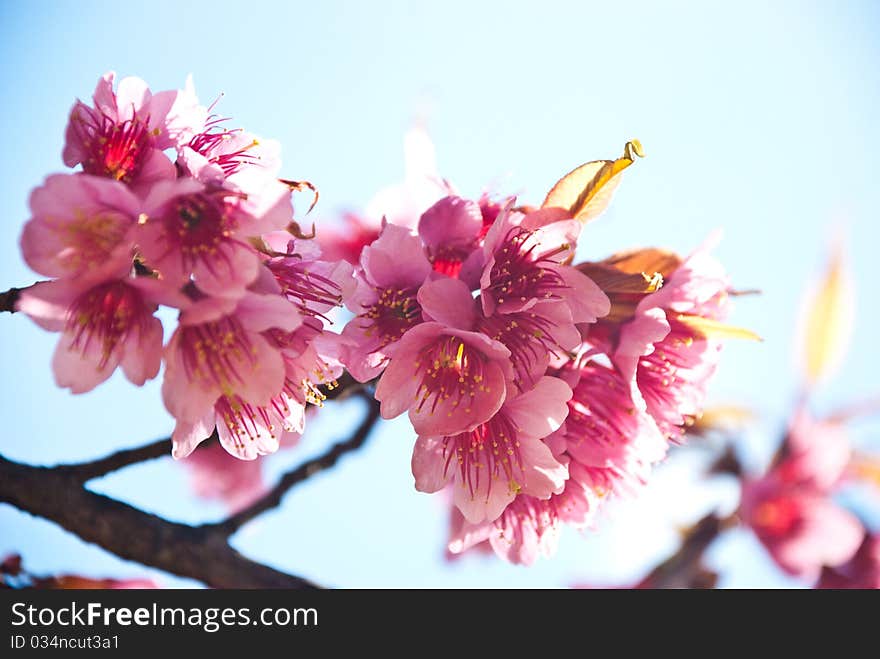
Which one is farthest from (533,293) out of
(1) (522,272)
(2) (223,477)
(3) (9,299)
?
(2) (223,477)

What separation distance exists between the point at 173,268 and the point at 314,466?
0.70 m

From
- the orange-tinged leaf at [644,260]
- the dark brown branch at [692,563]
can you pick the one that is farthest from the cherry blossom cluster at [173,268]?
the dark brown branch at [692,563]

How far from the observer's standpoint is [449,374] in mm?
881

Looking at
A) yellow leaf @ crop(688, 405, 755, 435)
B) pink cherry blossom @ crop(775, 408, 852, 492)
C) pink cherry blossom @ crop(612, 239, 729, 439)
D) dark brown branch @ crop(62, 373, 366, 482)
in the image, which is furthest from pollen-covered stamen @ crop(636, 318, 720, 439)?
pink cherry blossom @ crop(775, 408, 852, 492)

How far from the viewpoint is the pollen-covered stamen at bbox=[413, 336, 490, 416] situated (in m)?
0.87

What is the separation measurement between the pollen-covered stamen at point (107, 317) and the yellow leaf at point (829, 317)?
224cm

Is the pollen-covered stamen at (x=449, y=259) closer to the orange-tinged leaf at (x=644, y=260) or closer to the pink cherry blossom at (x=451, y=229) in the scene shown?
the pink cherry blossom at (x=451, y=229)

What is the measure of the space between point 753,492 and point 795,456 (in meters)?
0.24

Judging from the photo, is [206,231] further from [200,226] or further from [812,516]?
[812,516]

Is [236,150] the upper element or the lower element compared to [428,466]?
upper

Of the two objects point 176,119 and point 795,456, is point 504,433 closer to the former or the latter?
point 176,119

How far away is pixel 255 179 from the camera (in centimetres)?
83

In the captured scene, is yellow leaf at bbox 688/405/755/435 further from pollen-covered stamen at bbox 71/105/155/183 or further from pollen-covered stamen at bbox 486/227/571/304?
pollen-covered stamen at bbox 71/105/155/183
